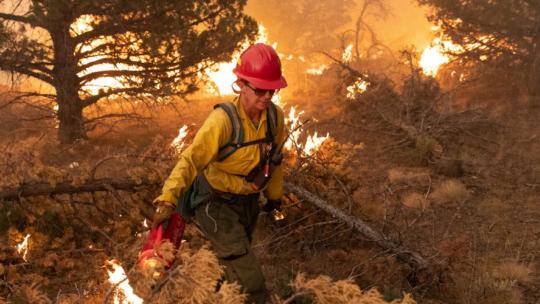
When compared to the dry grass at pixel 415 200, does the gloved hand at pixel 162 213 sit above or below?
above

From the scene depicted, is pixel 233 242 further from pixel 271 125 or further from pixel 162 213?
pixel 271 125

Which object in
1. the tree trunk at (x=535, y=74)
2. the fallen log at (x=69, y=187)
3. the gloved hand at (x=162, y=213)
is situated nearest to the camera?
the gloved hand at (x=162, y=213)

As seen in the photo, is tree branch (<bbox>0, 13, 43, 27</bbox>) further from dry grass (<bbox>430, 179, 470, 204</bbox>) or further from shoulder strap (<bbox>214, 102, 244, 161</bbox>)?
dry grass (<bbox>430, 179, 470, 204</bbox>)

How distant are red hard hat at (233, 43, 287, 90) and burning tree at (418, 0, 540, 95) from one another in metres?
9.95

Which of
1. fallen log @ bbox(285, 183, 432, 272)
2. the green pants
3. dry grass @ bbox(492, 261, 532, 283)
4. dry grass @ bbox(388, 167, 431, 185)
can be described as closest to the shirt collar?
the green pants

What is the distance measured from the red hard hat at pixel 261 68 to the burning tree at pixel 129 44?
650cm

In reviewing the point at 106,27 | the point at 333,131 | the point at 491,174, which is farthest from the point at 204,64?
the point at 491,174

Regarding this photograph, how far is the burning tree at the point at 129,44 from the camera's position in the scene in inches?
353

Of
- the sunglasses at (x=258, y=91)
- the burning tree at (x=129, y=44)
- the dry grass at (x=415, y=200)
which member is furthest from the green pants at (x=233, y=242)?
the burning tree at (x=129, y=44)

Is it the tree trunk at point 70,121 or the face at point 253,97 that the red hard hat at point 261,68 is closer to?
the face at point 253,97

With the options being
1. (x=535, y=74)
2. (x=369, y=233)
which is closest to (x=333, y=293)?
(x=369, y=233)

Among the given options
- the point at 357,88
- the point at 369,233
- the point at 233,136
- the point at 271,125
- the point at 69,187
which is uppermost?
the point at 357,88

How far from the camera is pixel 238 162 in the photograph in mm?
3246

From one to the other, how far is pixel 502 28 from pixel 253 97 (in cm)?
1053
